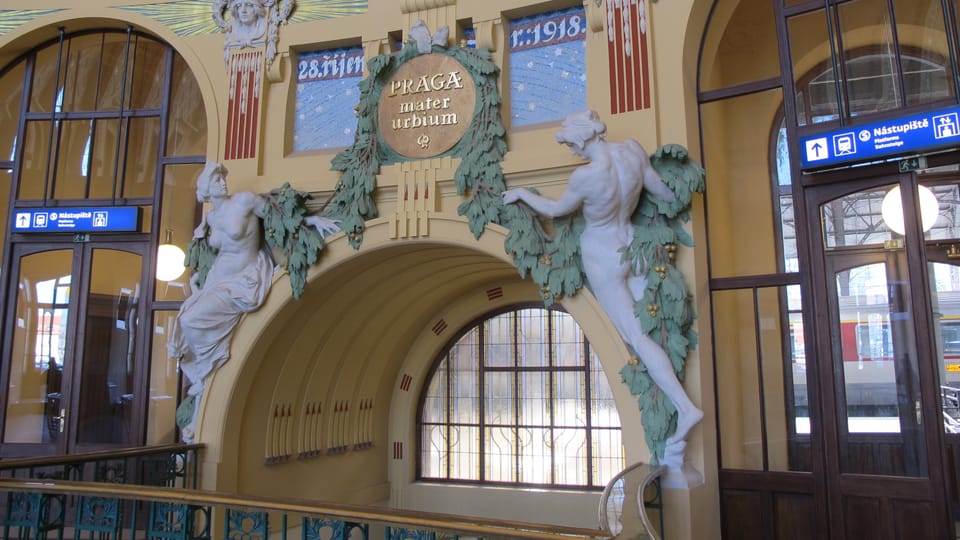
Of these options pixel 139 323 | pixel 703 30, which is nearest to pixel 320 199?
pixel 139 323

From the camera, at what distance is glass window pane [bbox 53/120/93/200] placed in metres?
8.87

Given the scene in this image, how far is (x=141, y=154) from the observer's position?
884cm

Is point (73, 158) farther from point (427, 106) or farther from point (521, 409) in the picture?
point (521, 409)

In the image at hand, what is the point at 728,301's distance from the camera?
6324mm

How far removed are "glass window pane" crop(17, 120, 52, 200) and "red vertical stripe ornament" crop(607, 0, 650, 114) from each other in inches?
248

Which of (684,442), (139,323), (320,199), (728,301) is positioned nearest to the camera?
(684,442)

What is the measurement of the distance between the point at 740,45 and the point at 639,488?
13.7ft

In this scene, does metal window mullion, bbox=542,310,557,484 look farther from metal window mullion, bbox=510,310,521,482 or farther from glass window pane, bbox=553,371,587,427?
metal window mullion, bbox=510,310,521,482

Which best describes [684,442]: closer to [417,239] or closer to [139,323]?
[417,239]

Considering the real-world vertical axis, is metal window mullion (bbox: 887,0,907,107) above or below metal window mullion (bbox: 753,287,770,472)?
above

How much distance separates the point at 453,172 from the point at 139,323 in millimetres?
3799

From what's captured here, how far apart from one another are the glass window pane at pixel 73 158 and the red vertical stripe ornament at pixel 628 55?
5.83 m

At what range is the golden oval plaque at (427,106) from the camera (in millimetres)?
6957

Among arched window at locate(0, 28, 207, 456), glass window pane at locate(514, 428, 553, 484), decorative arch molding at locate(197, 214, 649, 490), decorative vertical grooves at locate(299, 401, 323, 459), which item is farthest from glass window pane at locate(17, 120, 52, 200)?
glass window pane at locate(514, 428, 553, 484)
